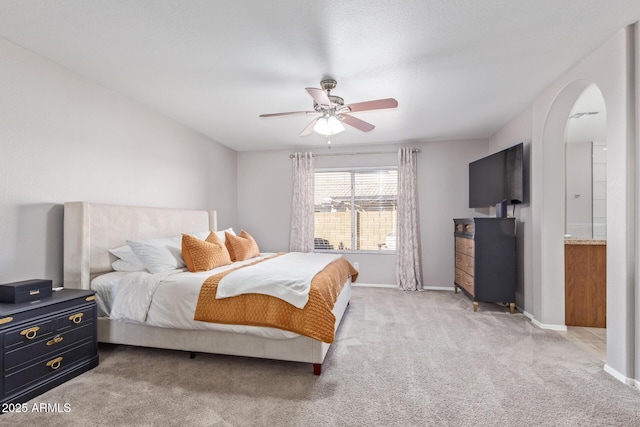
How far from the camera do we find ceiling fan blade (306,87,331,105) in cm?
242

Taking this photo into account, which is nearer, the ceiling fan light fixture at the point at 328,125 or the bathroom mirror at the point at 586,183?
the ceiling fan light fixture at the point at 328,125

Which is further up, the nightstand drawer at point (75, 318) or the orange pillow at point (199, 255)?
the orange pillow at point (199, 255)

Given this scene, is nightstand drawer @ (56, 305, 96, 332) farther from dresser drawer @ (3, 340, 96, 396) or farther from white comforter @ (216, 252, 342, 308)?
white comforter @ (216, 252, 342, 308)

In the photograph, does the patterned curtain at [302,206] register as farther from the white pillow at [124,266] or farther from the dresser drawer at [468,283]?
the white pillow at [124,266]

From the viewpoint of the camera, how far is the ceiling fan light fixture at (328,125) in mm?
3047

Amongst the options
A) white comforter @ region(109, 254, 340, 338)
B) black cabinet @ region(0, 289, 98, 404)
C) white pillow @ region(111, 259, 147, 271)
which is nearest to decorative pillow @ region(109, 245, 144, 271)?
white pillow @ region(111, 259, 147, 271)

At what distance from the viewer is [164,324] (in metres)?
2.55

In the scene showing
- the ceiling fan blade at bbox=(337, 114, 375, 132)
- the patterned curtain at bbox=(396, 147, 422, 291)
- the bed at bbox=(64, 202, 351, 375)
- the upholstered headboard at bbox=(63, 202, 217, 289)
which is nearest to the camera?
the bed at bbox=(64, 202, 351, 375)

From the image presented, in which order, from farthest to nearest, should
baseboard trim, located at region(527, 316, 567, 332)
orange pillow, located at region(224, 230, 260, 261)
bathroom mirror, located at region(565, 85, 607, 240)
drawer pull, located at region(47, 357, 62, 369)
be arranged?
bathroom mirror, located at region(565, 85, 607, 240) < orange pillow, located at region(224, 230, 260, 261) < baseboard trim, located at region(527, 316, 567, 332) < drawer pull, located at region(47, 357, 62, 369)

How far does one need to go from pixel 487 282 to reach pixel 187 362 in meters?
3.51

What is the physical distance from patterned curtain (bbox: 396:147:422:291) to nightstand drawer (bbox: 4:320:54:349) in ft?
14.7

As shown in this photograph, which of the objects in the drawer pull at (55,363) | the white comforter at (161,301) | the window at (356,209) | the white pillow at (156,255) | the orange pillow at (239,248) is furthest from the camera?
the window at (356,209)

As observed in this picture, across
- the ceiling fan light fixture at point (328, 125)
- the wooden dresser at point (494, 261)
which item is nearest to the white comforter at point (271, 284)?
the ceiling fan light fixture at point (328, 125)

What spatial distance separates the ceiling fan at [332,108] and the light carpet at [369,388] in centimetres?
212
